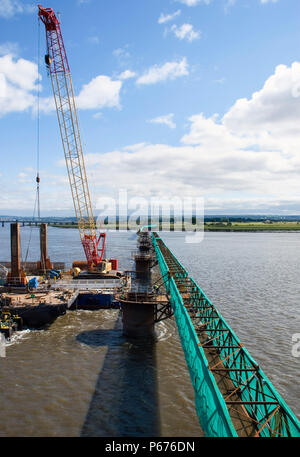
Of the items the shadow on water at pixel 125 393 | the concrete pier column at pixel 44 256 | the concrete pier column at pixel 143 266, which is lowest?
the shadow on water at pixel 125 393

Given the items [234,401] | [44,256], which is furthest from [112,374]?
[44,256]

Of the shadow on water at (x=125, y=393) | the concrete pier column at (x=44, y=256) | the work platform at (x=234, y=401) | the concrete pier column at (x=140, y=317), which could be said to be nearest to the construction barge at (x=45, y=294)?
the concrete pier column at (x=44, y=256)

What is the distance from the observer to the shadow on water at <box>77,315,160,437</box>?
1794cm

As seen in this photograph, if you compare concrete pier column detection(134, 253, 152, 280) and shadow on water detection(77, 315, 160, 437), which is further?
concrete pier column detection(134, 253, 152, 280)

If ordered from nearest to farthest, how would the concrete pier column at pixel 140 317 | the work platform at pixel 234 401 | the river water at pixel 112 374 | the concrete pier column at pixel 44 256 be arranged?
the work platform at pixel 234 401 < the river water at pixel 112 374 < the concrete pier column at pixel 140 317 < the concrete pier column at pixel 44 256

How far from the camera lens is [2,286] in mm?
41719

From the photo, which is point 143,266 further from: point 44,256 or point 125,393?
point 125,393

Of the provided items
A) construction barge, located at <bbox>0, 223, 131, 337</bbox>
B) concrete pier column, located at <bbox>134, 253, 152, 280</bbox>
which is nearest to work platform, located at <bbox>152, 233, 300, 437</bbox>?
construction barge, located at <bbox>0, 223, 131, 337</bbox>

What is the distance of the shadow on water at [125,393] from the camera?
17.9 meters

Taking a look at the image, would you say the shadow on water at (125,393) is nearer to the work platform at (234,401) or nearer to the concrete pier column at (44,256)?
the work platform at (234,401)

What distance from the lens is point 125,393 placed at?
21.3 m

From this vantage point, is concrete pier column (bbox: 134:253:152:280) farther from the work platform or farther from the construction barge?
the work platform

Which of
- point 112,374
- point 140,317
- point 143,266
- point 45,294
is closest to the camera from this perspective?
point 112,374

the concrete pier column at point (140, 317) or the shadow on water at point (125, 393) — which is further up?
the concrete pier column at point (140, 317)
